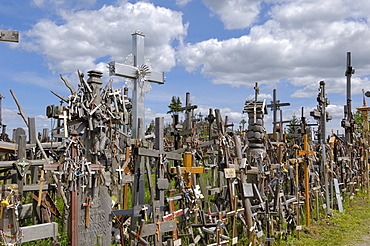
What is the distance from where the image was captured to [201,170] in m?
7.18

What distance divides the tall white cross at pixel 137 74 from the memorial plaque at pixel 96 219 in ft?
7.51

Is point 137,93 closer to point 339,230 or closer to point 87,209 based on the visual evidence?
point 87,209

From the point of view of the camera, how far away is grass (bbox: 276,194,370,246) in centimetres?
935

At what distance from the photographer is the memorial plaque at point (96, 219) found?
5875 millimetres

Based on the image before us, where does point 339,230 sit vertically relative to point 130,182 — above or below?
below

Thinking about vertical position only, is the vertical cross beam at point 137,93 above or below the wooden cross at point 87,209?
above

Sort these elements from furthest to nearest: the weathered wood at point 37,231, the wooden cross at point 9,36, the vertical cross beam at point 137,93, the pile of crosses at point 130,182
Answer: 1. the vertical cross beam at point 137,93
2. the wooden cross at point 9,36
3. the pile of crosses at point 130,182
4. the weathered wood at point 37,231

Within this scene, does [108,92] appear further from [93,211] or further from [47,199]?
[47,199]

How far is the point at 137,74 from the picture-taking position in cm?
880

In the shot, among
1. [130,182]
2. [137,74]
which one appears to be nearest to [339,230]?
[130,182]

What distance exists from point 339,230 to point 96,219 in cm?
754

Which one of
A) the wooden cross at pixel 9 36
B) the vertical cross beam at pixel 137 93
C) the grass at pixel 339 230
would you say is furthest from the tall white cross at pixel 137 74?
the grass at pixel 339 230

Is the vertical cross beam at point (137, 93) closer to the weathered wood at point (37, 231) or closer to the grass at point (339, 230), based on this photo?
the weathered wood at point (37, 231)

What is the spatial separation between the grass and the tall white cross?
175 inches
